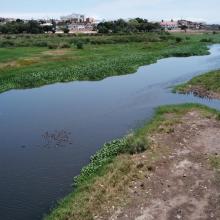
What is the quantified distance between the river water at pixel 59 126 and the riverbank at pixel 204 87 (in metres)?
1.43

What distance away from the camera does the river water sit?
18.9 metres

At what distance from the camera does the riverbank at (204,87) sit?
39031mm

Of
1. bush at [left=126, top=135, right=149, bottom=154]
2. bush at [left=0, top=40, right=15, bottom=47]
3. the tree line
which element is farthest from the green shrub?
bush at [left=126, top=135, right=149, bottom=154]

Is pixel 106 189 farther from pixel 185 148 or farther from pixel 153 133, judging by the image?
pixel 153 133

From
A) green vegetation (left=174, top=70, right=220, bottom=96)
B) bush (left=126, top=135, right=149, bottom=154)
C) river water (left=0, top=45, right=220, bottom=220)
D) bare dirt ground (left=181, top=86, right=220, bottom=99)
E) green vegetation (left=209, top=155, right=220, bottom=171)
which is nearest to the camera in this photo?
river water (left=0, top=45, right=220, bottom=220)

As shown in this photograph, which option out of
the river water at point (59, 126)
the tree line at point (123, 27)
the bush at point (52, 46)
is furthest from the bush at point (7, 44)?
the tree line at point (123, 27)

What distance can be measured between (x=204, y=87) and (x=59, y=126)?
1863 centimetres

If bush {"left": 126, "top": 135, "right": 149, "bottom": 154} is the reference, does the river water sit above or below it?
below

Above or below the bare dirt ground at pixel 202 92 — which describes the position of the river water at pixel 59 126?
below

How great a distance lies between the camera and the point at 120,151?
22.8m

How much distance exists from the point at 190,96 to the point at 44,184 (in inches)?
903

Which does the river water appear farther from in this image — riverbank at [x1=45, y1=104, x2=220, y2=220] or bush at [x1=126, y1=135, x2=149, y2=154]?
bush at [x1=126, y1=135, x2=149, y2=154]

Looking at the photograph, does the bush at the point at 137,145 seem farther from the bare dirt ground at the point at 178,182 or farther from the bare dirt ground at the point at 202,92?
the bare dirt ground at the point at 202,92

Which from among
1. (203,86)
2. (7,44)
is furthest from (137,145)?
(7,44)
